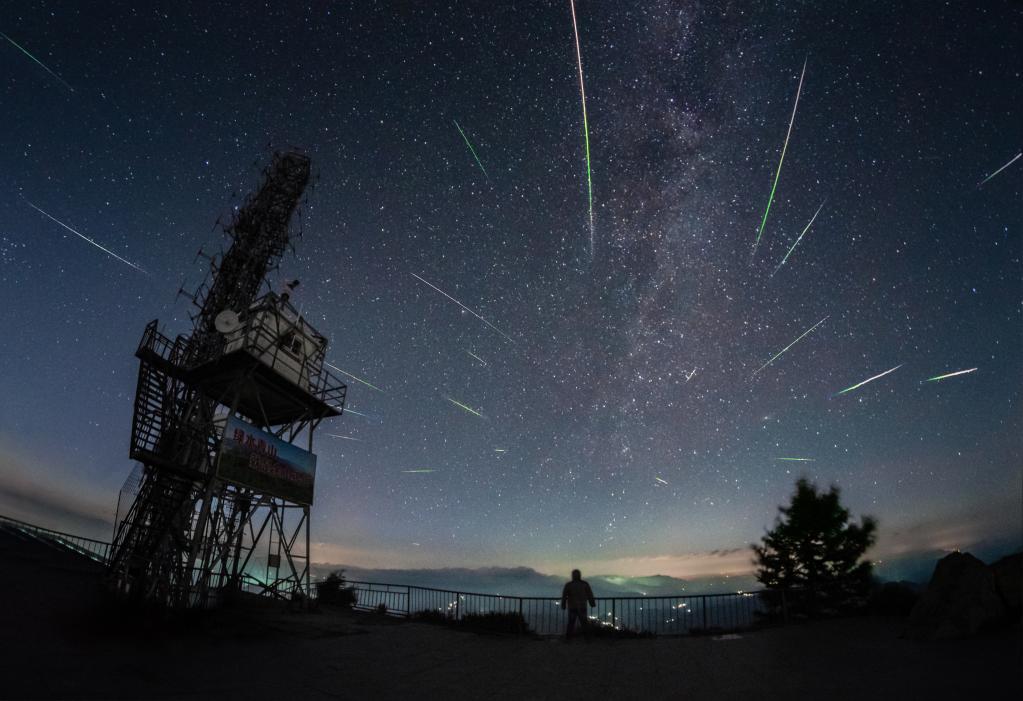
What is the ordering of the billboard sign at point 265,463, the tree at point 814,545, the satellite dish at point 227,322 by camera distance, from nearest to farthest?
1. the billboard sign at point 265,463
2. the satellite dish at point 227,322
3. the tree at point 814,545

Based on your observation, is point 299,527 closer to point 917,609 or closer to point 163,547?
point 163,547

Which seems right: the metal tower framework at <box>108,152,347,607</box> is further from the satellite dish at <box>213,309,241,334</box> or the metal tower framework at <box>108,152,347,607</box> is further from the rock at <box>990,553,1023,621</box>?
the rock at <box>990,553,1023,621</box>

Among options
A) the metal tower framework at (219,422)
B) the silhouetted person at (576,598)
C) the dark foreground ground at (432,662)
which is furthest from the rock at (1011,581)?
the metal tower framework at (219,422)

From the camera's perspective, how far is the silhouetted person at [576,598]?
12.9 meters

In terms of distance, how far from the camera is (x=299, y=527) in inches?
808

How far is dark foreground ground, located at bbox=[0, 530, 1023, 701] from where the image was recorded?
6.92m

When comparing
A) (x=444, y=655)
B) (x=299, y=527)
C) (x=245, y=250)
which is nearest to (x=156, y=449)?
(x=299, y=527)

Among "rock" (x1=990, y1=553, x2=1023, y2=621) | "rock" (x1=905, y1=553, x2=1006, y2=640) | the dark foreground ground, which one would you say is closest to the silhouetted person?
the dark foreground ground

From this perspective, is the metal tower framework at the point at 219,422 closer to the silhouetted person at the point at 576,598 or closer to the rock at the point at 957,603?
the silhouetted person at the point at 576,598

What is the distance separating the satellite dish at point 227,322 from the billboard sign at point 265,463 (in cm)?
395

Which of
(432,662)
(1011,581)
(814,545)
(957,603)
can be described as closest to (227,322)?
(432,662)

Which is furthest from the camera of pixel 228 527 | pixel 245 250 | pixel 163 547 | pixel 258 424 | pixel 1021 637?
pixel 245 250

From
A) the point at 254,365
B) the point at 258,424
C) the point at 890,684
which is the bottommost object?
the point at 890,684

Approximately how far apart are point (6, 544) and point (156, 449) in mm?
7323
